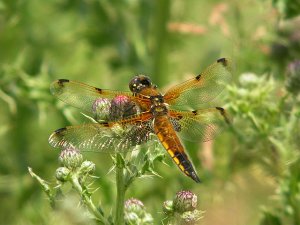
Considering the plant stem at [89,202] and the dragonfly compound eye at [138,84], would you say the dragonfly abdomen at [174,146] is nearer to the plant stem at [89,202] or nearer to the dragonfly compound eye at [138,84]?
the dragonfly compound eye at [138,84]

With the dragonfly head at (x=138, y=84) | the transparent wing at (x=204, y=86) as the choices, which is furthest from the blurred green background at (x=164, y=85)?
the dragonfly head at (x=138, y=84)

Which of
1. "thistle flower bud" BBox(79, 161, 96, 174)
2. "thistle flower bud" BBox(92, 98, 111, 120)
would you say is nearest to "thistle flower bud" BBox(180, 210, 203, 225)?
"thistle flower bud" BBox(79, 161, 96, 174)

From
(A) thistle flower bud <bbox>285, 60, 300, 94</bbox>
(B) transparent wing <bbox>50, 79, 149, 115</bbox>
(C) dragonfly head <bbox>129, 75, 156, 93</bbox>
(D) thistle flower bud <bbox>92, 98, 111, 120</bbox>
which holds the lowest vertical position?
(D) thistle flower bud <bbox>92, 98, 111, 120</bbox>

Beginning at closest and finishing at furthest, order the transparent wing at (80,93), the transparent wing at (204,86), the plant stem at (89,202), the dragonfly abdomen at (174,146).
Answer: the plant stem at (89,202), the dragonfly abdomen at (174,146), the transparent wing at (80,93), the transparent wing at (204,86)

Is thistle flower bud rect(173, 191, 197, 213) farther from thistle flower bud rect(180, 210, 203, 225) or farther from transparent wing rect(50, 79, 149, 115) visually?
transparent wing rect(50, 79, 149, 115)

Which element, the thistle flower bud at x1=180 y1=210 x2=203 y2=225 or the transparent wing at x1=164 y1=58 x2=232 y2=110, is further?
the transparent wing at x1=164 y1=58 x2=232 y2=110

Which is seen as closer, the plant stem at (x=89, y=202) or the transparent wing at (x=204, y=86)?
the plant stem at (x=89, y=202)

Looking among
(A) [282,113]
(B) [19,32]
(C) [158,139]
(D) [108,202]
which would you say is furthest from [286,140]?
(B) [19,32]
